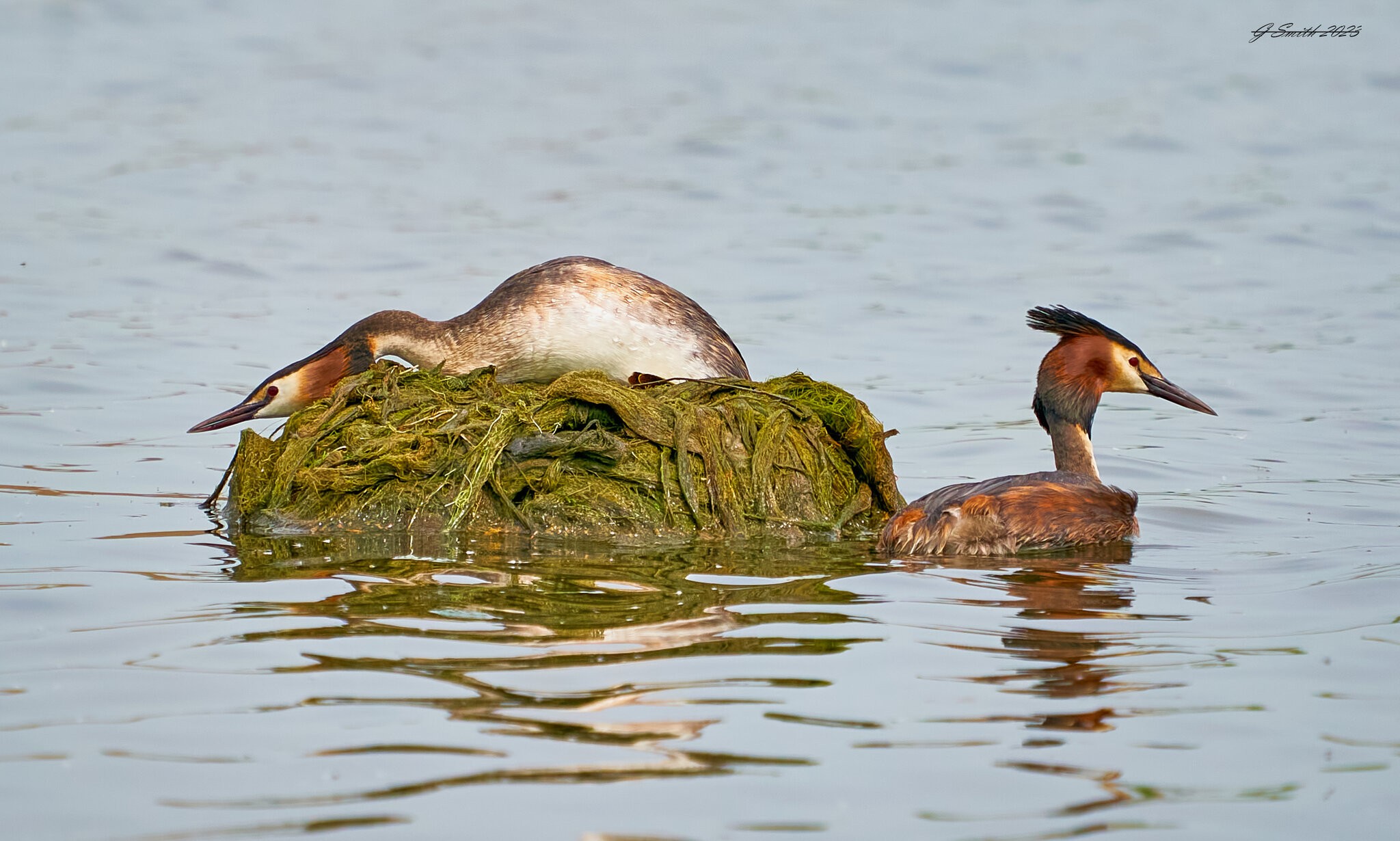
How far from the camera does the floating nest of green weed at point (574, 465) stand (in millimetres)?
6688

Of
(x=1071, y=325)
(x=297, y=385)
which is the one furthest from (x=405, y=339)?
(x=1071, y=325)

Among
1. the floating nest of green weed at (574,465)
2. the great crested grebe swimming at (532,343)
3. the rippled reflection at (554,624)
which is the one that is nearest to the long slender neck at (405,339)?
the great crested grebe swimming at (532,343)

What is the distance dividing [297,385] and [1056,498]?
11.6 ft

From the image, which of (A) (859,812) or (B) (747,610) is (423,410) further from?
(A) (859,812)

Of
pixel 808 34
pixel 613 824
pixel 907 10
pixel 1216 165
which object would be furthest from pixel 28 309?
pixel 907 10

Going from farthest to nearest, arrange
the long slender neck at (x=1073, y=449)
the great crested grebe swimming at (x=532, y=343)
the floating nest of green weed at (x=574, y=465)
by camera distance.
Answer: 1. the great crested grebe swimming at (x=532, y=343)
2. the long slender neck at (x=1073, y=449)
3. the floating nest of green weed at (x=574, y=465)

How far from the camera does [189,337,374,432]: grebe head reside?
25.8ft

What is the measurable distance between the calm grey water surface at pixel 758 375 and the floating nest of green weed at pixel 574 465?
269mm

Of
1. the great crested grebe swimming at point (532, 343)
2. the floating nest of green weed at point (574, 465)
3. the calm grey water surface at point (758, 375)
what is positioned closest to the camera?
the calm grey water surface at point (758, 375)

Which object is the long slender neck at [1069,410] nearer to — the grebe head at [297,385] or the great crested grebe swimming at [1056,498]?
the great crested grebe swimming at [1056,498]

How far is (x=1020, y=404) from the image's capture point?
35.2ft

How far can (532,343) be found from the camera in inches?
311

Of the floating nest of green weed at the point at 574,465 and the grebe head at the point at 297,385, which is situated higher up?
the grebe head at the point at 297,385

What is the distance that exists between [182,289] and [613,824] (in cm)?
1114
